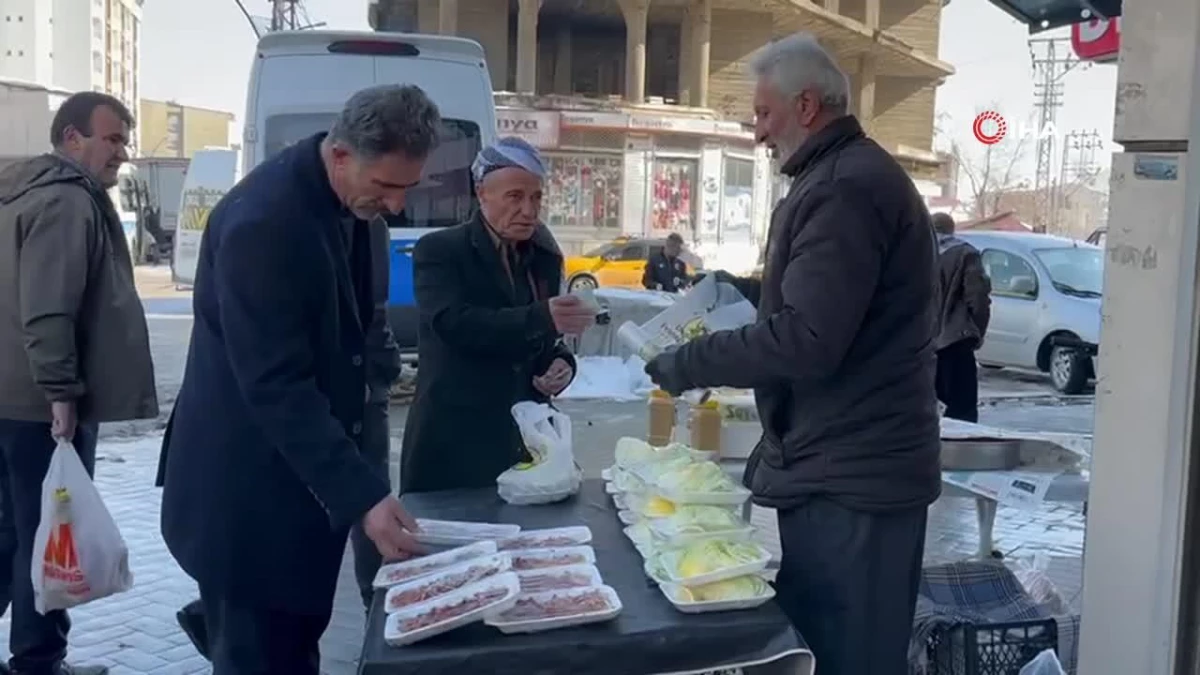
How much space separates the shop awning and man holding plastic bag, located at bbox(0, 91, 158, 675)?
3.82 metres

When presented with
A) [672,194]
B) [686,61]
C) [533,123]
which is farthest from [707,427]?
[686,61]

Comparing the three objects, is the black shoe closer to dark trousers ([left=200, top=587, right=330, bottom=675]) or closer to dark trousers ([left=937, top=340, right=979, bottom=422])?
dark trousers ([left=200, top=587, right=330, bottom=675])

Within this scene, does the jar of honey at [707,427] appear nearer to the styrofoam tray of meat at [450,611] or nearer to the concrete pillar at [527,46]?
the styrofoam tray of meat at [450,611]

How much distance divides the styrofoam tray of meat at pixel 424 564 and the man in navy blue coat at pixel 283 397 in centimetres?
5

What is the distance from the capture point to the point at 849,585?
2.61 metres

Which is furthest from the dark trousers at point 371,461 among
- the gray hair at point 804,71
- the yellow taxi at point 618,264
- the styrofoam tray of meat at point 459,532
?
the yellow taxi at point 618,264

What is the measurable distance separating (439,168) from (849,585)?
26.5 feet

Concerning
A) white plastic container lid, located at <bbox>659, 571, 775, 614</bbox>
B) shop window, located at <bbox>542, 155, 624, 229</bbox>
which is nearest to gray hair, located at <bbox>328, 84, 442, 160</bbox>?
white plastic container lid, located at <bbox>659, 571, 775, 614</bbox>

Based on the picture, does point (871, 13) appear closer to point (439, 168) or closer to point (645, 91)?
point (645, 91)

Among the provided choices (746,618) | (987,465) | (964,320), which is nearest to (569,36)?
(964,320)

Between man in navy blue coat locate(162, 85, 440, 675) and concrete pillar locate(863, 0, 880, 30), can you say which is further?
concrete pillar locate(863, 0, 880, 30)

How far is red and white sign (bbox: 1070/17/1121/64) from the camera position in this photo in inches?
229

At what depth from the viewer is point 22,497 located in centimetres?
402

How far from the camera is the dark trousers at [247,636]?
2.51 m
